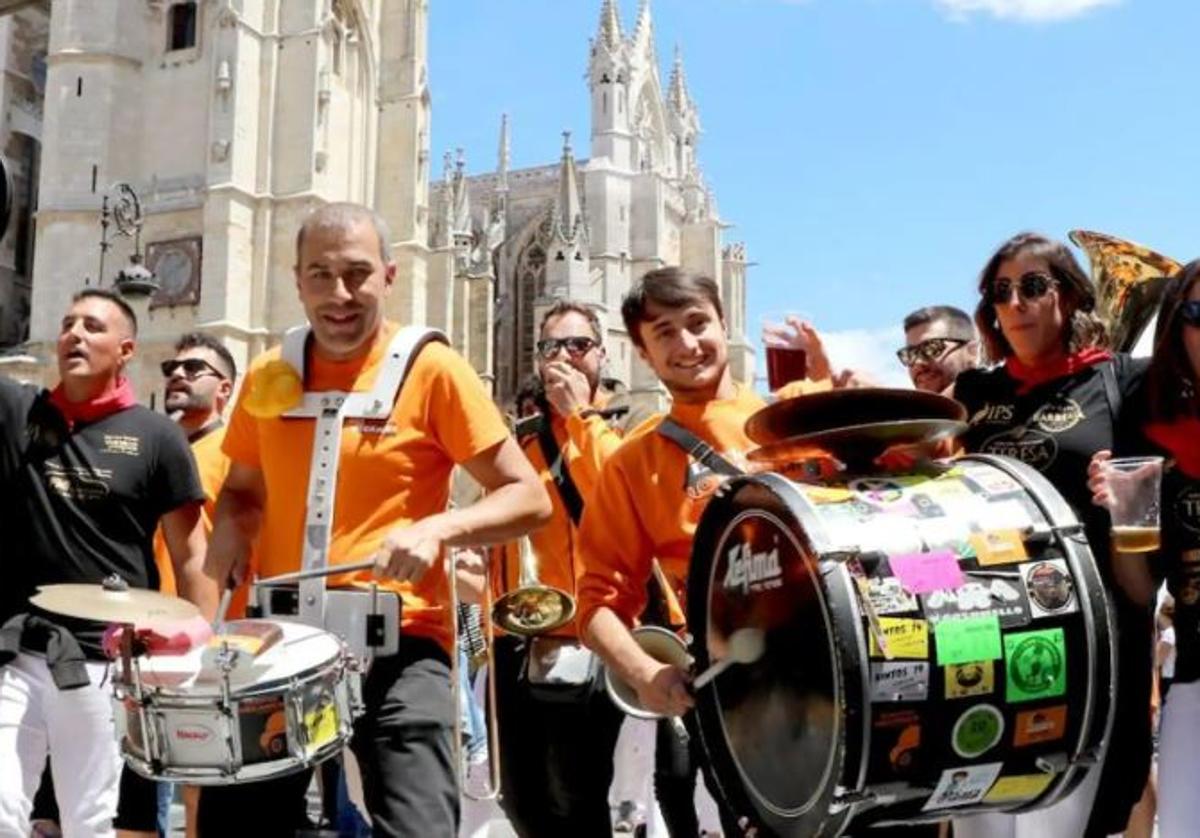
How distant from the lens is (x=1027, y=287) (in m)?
3.47

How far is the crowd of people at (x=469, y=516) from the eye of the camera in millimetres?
2986

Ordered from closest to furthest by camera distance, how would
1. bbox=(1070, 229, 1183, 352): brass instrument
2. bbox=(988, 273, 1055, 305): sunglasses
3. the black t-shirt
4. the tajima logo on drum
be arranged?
the tajima logo on drum → bbox=(988, 273, 1055, 305): sunglasses → the black t-shirt → bbox=(1070, 229, 1183, 352): brass instrument

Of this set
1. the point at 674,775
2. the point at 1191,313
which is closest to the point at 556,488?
the point at 674,775

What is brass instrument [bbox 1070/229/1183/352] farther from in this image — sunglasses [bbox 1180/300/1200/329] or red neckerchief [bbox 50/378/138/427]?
red neckerchief [bbox 50/378/138/427]

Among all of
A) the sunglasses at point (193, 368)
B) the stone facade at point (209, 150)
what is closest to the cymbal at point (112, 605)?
the sunglasses at point (193, 368)

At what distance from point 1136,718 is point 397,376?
6.39 feet

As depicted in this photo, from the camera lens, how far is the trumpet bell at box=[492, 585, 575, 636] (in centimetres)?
421

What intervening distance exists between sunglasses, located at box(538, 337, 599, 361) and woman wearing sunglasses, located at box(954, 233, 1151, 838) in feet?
5.44

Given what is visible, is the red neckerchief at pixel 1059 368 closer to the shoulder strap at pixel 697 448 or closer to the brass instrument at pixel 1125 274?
the shoulder strap at pixel 697 448

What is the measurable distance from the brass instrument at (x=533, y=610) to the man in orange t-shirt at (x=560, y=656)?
43mm

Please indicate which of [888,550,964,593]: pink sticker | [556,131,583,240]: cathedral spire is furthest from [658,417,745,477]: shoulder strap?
[556,131,583,240]: cathedral spire

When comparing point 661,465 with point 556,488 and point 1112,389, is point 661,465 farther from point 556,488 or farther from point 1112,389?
point 556,488

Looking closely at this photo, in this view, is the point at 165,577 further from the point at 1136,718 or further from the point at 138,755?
the point at 1136,718

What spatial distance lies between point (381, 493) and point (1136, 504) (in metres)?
1.70
